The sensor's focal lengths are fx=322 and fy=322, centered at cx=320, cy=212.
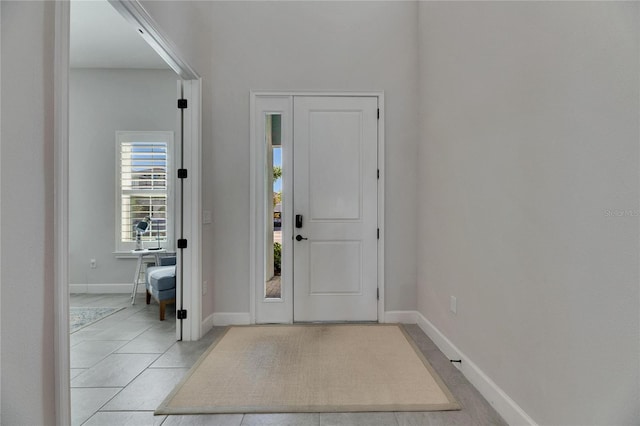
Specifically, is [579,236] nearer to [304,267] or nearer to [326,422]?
[326,422]

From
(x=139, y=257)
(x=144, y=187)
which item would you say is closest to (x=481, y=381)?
(x=139, y=257)

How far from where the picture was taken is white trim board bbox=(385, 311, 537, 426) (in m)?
1.68

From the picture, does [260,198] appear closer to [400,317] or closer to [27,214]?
[400,317]

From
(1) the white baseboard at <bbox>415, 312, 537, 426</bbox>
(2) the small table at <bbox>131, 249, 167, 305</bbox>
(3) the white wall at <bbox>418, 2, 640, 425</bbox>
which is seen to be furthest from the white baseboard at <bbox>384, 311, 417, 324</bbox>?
(2) the small table at <bbox>131, 249, 167, 305</bbox>

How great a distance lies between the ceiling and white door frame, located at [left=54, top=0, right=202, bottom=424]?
1515 mm

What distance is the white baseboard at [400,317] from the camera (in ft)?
10.7

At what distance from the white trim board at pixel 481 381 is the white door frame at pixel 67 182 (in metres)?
2.08

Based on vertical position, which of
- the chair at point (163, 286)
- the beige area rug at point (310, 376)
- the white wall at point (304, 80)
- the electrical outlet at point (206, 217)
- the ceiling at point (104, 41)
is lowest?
the beige area rug at point (310, 376)

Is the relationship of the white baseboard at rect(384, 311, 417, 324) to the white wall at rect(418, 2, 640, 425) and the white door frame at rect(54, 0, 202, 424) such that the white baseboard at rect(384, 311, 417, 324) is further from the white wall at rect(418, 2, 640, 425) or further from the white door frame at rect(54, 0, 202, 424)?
the white door frame at rect(54, 0, 202, 424)

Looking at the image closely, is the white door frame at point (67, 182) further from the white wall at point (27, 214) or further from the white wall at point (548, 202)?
the white wall at point (548, 202)

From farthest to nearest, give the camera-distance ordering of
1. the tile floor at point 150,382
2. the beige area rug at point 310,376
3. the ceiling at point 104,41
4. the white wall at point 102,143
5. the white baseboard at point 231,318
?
the white wall at point 102,143
the ceiling at point 104,41
the white baseboard at point 231,318
the beige area rug at point 310,376
the tile floor at point 150,382

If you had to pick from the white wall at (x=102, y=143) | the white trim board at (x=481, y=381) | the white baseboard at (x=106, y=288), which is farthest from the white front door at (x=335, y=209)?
the white baseboard at (x=106, y=288)

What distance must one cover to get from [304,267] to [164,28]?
2.31 m

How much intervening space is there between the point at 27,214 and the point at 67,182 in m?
0.22
